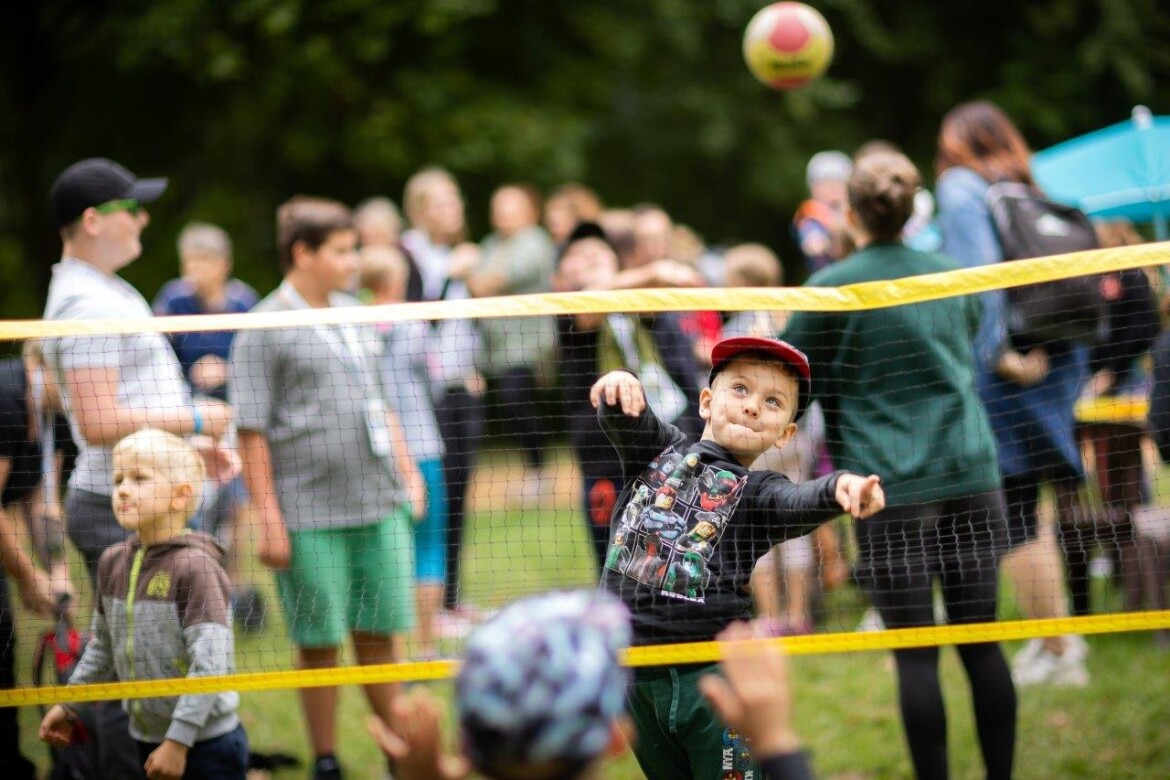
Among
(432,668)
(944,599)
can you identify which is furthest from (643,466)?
(944,599)

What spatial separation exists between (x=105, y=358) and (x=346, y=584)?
3.91 feet

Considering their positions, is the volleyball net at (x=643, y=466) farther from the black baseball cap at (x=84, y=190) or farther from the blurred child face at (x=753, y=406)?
the black baseball cap at (x=84, y=190)

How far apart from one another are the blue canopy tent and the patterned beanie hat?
6.06m

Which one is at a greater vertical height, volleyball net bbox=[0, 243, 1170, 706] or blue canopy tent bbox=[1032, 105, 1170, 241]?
blue canopy tent bbox=[1032, 105, 1170, 241]

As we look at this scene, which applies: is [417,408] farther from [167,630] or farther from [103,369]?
[167,630]

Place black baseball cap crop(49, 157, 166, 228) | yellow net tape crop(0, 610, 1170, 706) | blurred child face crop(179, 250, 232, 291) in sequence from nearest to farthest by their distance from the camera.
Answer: yellow net tape crop(0, 610, 1170, 706)
black baseball cap crop(49, 157, 166, 228)
blurred child face crop(179, 250, 232, 291)

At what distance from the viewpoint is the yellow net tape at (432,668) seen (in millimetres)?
3549

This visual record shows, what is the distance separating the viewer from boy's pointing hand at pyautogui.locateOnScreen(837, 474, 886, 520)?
277 cm

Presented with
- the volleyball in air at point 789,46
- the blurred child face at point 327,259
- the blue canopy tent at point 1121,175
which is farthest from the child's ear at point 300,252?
the blue canopy tent at point 1121,175

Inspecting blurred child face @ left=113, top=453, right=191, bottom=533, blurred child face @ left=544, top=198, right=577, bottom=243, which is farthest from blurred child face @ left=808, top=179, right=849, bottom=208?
blurred child face @ left=113, top=453, right=191, bottom=533

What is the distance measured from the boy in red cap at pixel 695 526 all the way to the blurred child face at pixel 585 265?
2.14 meters

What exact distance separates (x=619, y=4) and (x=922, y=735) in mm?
12766

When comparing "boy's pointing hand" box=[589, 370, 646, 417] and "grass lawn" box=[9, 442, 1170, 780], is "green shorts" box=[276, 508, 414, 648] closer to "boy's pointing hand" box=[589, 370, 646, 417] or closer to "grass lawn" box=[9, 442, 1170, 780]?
"grass lawn" box=[9, 442, 1170, 780]

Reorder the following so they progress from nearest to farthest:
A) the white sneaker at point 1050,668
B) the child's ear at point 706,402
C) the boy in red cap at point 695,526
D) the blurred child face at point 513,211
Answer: the boy in red cap at point 695,526
the child's ear at point 706,402
the white sneaker at point 1050,668
the blurred child face at point 513,211
